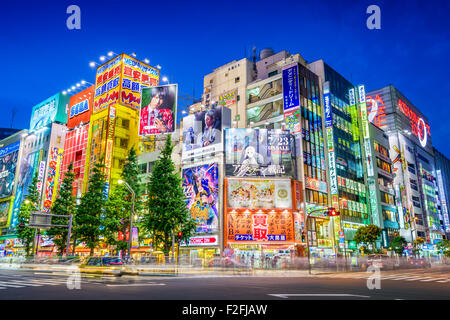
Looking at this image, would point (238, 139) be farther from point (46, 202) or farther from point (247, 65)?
point (46, 202)

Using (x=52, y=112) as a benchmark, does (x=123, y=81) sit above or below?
above

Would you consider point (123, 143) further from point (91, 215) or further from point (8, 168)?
point (8, 168)

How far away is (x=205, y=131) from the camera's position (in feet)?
181

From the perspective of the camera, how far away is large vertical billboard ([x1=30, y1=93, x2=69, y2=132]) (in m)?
81.2

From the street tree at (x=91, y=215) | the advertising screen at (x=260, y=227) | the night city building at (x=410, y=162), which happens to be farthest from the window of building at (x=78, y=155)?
the night city building at (x=410, y=162)

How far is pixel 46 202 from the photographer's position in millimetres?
68375

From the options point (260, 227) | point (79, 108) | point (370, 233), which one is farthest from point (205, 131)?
point (79, 108)

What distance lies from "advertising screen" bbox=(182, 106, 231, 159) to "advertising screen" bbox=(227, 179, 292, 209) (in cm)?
667

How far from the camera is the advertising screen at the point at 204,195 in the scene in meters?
50.4

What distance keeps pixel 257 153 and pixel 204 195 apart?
10362 millimetres

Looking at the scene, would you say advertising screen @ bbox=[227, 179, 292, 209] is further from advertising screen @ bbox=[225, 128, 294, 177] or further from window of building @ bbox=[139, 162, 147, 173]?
window of building @ bbox=[139, 162, 147, 173]

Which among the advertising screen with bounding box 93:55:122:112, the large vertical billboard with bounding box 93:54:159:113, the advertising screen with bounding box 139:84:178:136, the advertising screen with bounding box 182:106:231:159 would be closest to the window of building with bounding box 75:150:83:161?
the large vertical billboard with bounding box 93:54:159:113

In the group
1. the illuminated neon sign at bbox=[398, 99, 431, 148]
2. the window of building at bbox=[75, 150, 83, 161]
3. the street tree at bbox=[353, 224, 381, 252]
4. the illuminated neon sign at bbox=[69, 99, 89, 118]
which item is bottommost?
the street tree at bbox=[353, 224, 381, 252]
